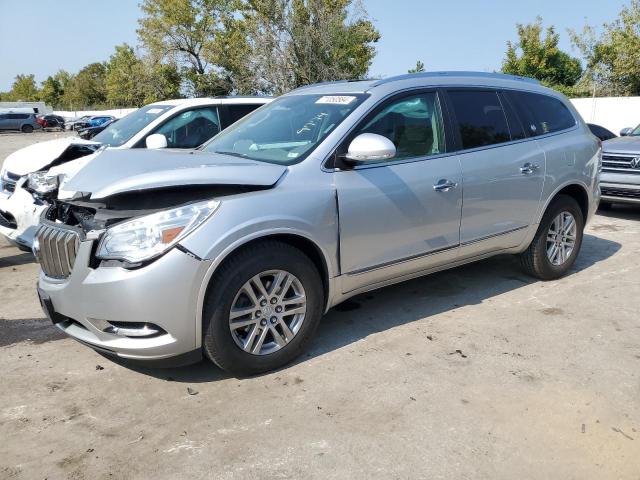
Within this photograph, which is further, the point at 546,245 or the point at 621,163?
the point at 621,163

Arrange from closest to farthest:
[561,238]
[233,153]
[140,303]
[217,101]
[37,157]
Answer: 1. [140,303]
2. [233,153]
3. [561,238]
4. [37,157]
5. [217,101]

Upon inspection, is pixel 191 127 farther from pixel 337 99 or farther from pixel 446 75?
pixel 446 75

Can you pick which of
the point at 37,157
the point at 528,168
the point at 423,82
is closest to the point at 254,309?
A: the point at 423,82

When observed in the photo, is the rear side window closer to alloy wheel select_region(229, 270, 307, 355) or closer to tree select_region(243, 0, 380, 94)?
alloy wheel select_region(229, 270, 307, 355)

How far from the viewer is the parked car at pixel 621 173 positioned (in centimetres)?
801

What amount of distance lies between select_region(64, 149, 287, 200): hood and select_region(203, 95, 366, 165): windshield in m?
0.26

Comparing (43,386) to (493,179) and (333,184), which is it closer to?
(333,184)

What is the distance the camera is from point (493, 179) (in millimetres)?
4465

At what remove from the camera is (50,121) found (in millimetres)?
47812

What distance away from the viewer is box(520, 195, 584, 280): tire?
→ 201 inches

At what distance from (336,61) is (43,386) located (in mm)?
24269

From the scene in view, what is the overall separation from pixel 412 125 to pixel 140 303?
2352 mm

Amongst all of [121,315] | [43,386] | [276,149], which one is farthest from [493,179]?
[43,386]

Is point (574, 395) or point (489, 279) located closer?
point (574, 395)
